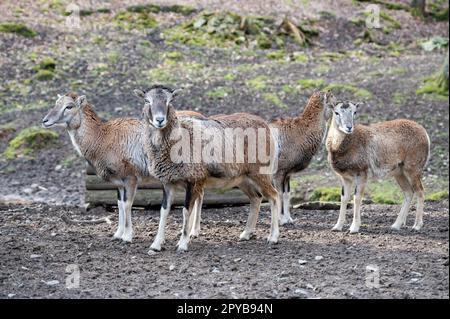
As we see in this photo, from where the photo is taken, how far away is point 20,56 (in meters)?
21.0

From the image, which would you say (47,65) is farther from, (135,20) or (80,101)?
(80,101)

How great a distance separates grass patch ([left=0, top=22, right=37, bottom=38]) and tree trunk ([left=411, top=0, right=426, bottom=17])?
1520 cm

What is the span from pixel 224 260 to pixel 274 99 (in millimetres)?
10082

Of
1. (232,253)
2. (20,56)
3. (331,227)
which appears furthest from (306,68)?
(232,253)

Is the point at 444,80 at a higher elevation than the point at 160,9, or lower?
lower

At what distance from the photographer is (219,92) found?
19188 millimetres

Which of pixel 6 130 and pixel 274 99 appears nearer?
pixel 6 130

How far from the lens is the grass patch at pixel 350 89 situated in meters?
19.0

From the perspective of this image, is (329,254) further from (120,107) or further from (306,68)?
(306,68)

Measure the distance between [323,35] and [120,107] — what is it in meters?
10.2

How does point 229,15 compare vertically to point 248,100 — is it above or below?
above

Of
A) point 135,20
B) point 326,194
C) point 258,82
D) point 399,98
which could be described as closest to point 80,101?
point 326,194
